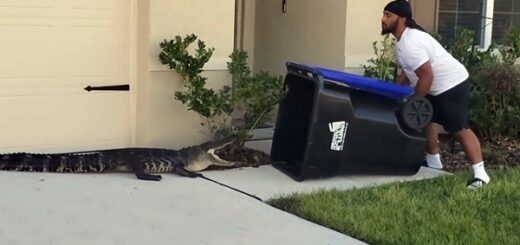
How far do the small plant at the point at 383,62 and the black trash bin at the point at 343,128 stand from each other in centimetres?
136

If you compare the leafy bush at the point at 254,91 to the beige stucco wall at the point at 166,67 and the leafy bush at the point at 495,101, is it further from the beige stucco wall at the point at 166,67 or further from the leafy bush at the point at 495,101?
the leafy bush at the point at 495,101

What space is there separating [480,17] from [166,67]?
4539 mm

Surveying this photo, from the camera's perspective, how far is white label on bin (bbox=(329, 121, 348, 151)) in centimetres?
696

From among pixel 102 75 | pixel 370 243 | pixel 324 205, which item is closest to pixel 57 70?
pixel 102 75

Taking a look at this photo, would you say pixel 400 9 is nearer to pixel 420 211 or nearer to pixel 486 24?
pixel 420 211

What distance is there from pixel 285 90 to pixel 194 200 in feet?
5.37

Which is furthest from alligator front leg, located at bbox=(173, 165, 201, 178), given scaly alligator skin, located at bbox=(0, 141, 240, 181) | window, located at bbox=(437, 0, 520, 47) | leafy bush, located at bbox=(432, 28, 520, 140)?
window, located at bbox=(437, 0, 520, 47)

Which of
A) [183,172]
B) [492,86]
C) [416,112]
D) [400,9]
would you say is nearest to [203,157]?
[183,172]

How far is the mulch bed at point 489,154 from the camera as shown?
824cm

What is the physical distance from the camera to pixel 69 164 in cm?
704

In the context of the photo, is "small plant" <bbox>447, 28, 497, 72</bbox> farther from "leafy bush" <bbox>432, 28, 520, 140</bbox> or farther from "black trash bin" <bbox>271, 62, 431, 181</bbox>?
"black trash bin" <bbox>271, 62, 431, 181</bbox>

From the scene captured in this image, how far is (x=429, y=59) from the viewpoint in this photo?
7.23m

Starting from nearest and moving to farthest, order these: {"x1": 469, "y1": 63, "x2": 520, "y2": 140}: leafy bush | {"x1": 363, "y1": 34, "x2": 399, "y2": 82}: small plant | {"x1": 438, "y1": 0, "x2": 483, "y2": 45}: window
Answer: {"x1": 363, "y1": 34, "x2": 399, "y2": 82}: small plant, {"x1": 469, "y1": 63, "x2": 520, "y2": 140}: leafy bush, {"x1": 438, "y1": 0, "x2": 483, "y2": 45}: window

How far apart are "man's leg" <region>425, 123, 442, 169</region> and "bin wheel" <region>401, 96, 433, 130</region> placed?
635 mm
